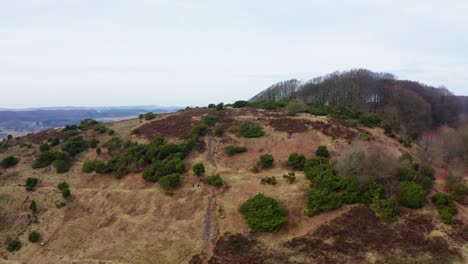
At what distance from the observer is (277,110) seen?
54094 millimetres

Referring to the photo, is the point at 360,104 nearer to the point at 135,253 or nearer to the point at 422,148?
the point at 422,148

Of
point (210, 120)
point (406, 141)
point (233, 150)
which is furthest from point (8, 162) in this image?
point (406, 141)

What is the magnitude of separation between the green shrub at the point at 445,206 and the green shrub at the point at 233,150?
1937 centimetres

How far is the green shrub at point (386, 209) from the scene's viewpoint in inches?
1006

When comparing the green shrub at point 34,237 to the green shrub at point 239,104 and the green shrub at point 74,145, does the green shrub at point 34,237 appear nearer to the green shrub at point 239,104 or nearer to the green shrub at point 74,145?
the green shrub at point 74,145

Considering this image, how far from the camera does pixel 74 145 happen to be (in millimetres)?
41500

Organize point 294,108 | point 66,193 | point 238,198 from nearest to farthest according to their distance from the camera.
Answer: point 238,198, point 66,193, point 294,108

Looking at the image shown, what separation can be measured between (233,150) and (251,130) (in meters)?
5.54

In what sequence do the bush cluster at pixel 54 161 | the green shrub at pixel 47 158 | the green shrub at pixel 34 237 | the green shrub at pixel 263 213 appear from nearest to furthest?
the green shrub at pixel 263 213
the green shrub at pixel 34 237
the bush cluster at pixel 54 161
the green shrub at pixel 47 158

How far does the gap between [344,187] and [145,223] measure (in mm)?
17228

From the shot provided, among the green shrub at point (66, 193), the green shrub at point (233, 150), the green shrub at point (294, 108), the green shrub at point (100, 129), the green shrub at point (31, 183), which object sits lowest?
the green shrub at point (66, 193)

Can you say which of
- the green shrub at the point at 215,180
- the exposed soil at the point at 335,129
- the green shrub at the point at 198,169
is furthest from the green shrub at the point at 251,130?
the green shrub at the point at 215,180

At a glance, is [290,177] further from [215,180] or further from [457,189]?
[457,189]


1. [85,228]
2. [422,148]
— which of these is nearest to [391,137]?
[422,148]
